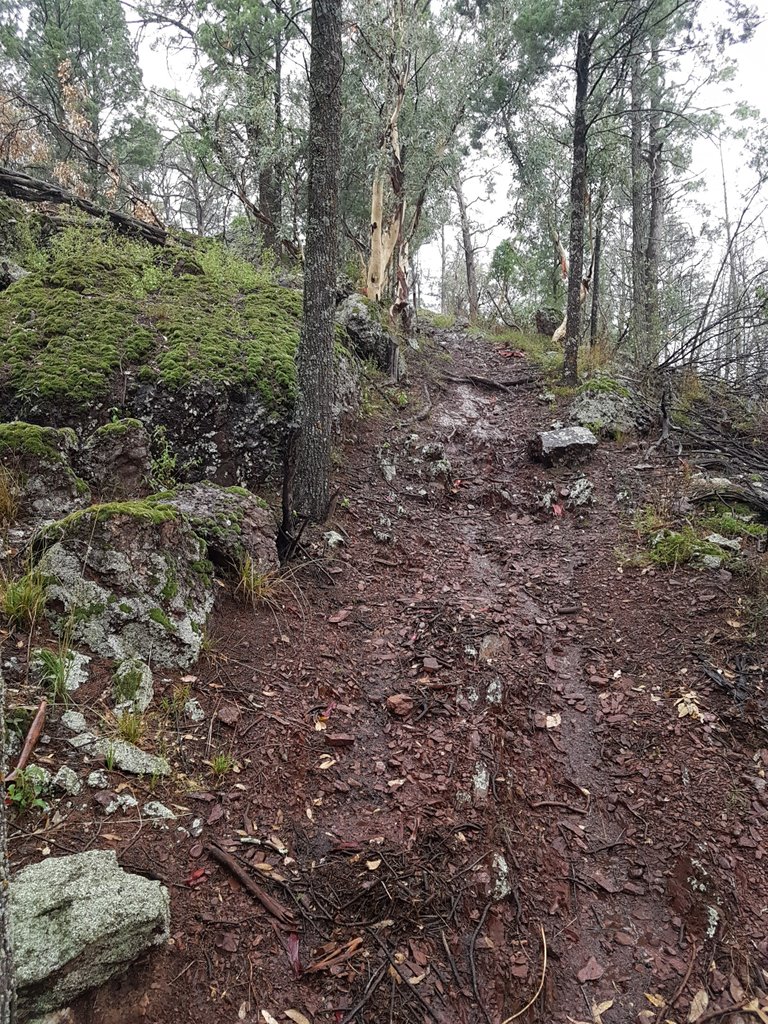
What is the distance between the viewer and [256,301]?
721 cm

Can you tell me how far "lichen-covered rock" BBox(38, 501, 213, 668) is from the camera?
321cm

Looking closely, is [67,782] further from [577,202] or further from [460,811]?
[577,202]

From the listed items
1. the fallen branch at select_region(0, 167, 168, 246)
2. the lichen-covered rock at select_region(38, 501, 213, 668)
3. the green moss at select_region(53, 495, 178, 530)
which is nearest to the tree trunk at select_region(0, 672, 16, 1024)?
the lichen-covered rock at select_region(38, 501, 213, 668)

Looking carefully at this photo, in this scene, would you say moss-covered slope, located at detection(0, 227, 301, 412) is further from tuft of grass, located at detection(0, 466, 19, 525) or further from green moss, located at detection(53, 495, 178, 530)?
green moss, located at detection(53, 495, 178, 530)

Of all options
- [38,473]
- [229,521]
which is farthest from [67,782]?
[38,473]

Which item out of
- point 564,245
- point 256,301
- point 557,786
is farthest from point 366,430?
point 564,245

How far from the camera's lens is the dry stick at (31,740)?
94.5 inches

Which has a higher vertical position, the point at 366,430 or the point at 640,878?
the point at 366,430

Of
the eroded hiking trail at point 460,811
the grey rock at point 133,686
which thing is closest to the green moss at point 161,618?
the grey rock at point 133,686

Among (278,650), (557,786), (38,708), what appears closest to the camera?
(38,708)

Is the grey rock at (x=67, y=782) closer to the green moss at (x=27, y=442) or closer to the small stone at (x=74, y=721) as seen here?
the small stone at (x=74, y=721)

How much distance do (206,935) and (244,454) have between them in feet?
13.2

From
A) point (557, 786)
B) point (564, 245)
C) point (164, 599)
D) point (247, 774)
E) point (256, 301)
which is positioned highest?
point (564, 245)

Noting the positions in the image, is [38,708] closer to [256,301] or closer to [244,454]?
[244,454]
